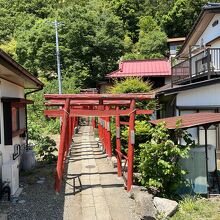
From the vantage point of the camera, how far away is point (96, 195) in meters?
8.70

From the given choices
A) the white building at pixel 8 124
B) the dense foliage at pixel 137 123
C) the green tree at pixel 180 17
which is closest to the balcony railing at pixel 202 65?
the dense foliage at pixel 137 123

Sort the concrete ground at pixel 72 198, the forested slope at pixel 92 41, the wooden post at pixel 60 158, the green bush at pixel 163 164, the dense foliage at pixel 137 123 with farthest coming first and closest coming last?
the forested slope at pixel 92 41 → the dense foliage at pixel 137 123 → the wooden post at pixel 60 158 → the green bush at pixel 163 164 → the concrete ground at pixel 72 198

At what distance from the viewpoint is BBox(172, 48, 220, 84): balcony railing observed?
1495cm

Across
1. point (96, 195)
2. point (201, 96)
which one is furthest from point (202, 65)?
point (96, 195)

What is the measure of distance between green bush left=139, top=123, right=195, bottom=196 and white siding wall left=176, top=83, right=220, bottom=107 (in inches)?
201

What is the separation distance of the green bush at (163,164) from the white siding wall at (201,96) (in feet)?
16.7

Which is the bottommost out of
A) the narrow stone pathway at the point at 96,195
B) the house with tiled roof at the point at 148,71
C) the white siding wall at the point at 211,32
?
the narrow stone pathway at the point at 96,195

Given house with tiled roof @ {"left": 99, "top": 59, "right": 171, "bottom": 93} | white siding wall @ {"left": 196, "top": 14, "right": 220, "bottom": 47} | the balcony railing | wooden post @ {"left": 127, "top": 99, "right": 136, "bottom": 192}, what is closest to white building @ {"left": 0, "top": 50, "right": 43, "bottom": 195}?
wooden post @ {"left": 127, "top": 99, "right": 136, "bottom": 192}

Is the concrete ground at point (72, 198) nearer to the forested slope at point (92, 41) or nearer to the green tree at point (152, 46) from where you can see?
the forested slope at point (92, 41)

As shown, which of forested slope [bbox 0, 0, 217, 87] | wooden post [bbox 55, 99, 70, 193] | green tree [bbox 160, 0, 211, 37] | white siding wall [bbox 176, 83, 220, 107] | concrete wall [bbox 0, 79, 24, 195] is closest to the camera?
concrete wall [bbox 0, 79, 24, 195]

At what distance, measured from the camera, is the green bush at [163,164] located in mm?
7980

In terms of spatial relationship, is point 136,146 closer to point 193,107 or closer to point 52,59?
point 193,107

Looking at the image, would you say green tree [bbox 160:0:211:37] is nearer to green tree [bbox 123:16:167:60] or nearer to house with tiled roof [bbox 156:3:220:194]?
green tree [bbox 123:16:167:60]

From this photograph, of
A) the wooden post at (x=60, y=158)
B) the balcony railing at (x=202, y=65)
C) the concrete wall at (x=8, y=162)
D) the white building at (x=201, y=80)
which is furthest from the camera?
the balcony railing at (x=202, y=65)
